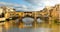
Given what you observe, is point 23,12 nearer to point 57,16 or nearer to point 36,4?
point 36,4

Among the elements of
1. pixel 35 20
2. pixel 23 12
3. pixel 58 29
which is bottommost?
pixel 58 29

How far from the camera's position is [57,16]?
5.46 feet

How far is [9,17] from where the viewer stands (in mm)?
1675

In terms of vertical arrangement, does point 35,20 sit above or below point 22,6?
below

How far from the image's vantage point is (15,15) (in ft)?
5.49

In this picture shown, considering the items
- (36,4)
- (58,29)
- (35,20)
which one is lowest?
(58,29)

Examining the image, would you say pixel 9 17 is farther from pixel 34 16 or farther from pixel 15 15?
pixel 34 16

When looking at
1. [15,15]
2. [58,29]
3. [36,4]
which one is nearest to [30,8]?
[36,4]

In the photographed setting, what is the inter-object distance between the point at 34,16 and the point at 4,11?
0.42 meters

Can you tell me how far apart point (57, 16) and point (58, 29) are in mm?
176

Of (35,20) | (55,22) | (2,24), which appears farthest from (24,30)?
(55,22)

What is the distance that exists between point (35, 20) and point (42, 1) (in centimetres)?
28

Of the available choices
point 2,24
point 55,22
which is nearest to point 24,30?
point 2,24

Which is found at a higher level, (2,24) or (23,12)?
(23,12)
